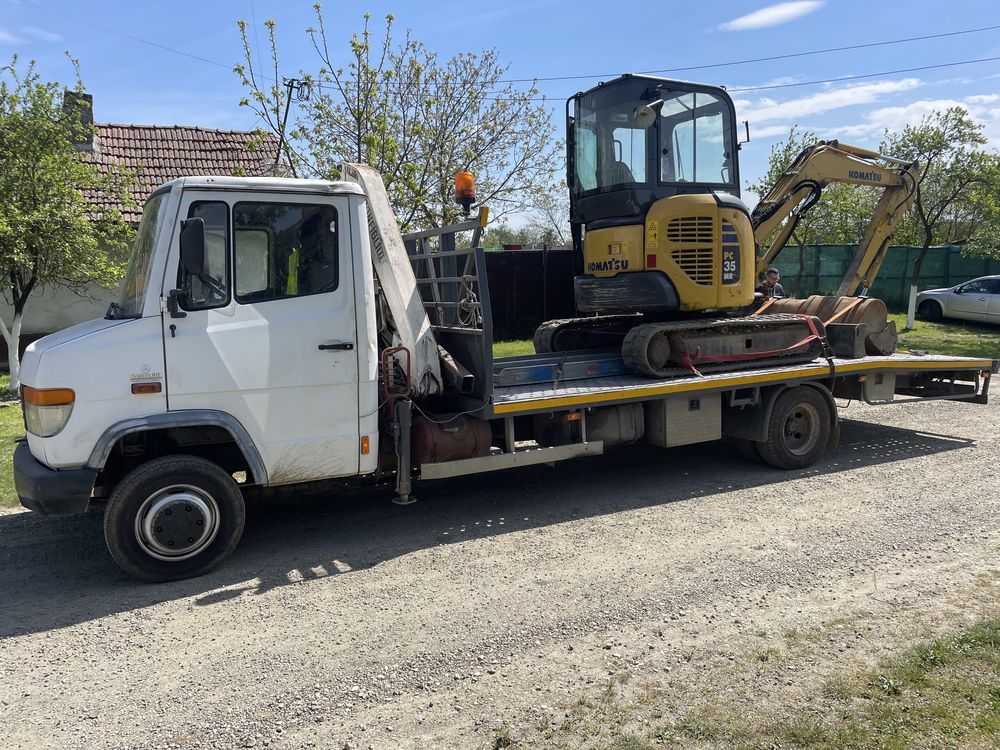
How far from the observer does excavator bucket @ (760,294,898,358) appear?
8461mm

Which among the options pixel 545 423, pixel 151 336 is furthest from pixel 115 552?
pixel 545 423

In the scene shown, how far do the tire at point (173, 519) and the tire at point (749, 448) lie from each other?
507cm

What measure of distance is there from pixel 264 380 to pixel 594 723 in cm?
315

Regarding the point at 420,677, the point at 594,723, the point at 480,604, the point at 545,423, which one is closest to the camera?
the point at 594,723

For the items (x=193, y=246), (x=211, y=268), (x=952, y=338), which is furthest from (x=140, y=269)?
(x=952, y=338)

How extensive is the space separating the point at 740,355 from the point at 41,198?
35.8 feet

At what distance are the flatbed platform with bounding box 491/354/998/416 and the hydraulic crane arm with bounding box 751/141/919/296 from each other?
1.59m

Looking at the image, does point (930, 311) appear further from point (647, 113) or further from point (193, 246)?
point (193, 246)

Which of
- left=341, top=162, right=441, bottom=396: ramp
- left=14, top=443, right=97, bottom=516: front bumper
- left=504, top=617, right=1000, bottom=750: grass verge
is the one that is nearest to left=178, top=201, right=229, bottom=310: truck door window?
left=341, top=162, right=441, bottom=396: ramp

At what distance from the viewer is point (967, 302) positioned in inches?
859

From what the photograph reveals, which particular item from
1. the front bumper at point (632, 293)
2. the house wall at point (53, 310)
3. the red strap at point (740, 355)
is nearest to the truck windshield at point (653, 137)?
the front bumper at point (632, 293)

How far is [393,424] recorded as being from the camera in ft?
19.4

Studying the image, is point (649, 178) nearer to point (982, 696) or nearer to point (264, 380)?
point (264, 380)

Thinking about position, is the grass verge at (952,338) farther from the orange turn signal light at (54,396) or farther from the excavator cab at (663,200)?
the orange turn signal light at (54,396)
